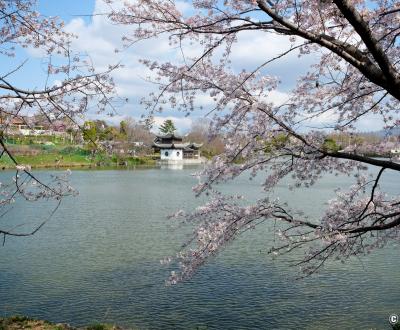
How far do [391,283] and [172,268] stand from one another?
4.57 m

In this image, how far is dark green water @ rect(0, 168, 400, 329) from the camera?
6914 millimetres

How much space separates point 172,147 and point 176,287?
54.8m

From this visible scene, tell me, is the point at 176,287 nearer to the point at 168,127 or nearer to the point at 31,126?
the point at 31,126

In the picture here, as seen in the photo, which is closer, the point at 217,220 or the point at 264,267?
the point at 217,220

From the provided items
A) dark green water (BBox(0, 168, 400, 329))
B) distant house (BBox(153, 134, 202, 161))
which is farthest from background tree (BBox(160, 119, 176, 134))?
dark green water (BBox(0, 168, 400, 329))

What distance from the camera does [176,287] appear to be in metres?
8.27

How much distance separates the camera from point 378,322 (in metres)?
6.74

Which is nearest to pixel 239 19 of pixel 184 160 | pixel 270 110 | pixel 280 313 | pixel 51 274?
pixel 270 110

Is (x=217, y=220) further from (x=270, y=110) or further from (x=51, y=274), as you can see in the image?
(x=51, y=274)

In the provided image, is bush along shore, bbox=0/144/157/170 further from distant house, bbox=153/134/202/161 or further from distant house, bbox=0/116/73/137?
distant house, bbox=0/116/73/137

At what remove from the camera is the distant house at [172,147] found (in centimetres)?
6316

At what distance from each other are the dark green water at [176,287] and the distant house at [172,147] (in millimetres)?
49733
